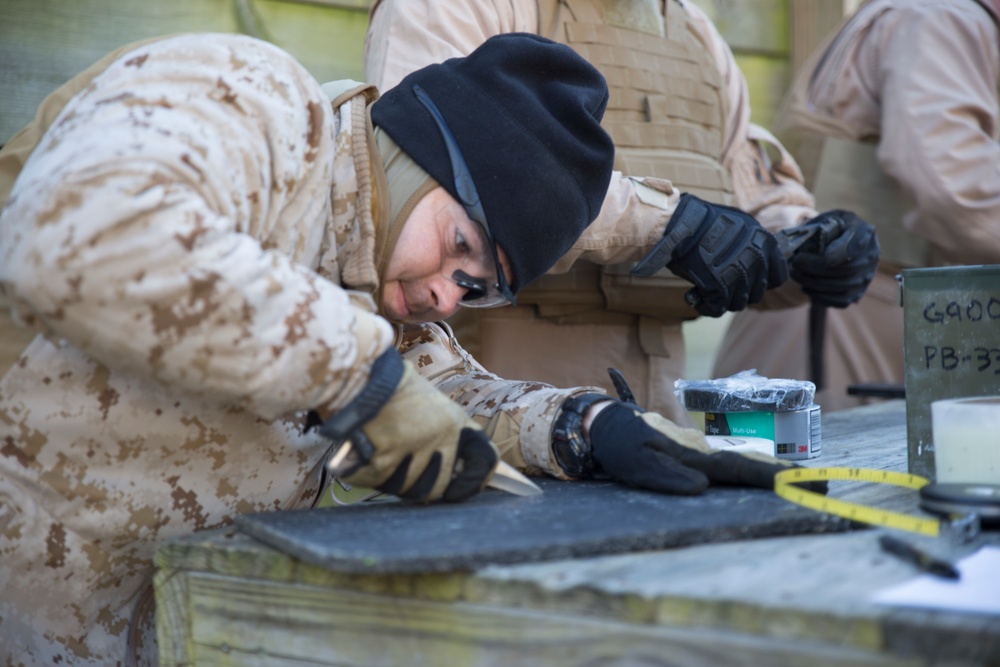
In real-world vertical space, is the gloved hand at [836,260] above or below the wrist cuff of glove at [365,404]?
below

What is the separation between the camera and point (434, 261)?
1412mm

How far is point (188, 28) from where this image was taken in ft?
7.77

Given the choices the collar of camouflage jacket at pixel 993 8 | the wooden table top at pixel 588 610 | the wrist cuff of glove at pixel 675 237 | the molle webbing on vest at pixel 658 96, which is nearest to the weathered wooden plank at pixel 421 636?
the wooden table top at pixel 588 610

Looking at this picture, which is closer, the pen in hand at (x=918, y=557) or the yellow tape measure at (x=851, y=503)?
the pen in hand at (x=918, y=557)

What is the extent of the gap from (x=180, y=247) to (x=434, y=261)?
1.55 ft

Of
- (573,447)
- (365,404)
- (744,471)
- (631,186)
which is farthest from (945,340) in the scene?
(631,186)

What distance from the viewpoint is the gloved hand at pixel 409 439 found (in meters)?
1.10

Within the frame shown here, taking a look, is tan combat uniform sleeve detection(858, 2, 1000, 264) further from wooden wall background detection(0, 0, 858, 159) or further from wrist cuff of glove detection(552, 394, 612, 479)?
wrist cuff of glove detection(552, 394, 612, 479)

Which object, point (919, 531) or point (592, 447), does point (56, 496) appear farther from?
point (919, 531)

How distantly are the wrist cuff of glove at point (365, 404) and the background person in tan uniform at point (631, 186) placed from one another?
35.4 inches

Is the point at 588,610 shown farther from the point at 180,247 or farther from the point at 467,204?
the point at 467,204

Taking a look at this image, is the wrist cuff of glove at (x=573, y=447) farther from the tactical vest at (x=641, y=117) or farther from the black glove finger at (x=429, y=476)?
the tactical vest at (x=641, y=117)

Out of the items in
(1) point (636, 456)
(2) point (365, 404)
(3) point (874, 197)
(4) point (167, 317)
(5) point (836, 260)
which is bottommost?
(3) point (874, 197)

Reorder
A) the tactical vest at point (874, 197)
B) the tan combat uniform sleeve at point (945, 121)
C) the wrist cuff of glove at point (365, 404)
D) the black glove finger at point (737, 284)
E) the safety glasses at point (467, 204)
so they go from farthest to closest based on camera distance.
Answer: the tactical vest at point (874, 197), the tan combat uniform sleeve at point (945, 121), the black glove finger at point (737, 284), the safety glasses at point (467, 204), the wrist cuff of glove at point (365, 404)
